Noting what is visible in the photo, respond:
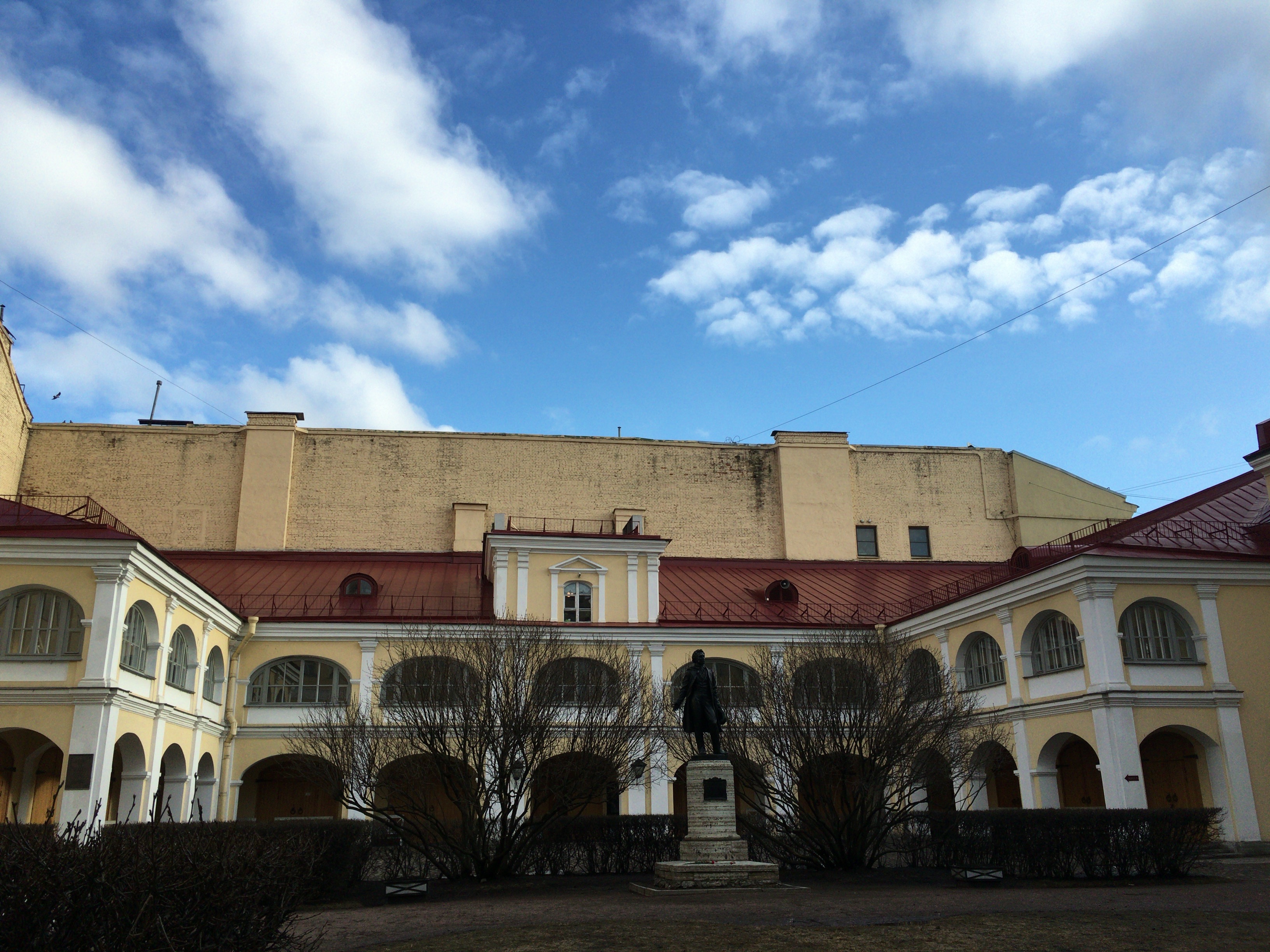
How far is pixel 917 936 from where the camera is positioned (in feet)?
38.1

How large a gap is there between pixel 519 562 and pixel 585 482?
29.6ft

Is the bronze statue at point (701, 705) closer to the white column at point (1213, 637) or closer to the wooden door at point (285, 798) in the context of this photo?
the white column at point (1213, 637)

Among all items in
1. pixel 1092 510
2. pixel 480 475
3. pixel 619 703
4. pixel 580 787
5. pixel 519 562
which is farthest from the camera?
pixel 1092 510

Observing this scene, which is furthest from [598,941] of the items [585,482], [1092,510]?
[1092,510]

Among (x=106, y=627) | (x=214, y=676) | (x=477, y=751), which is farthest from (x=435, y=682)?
(x=214, y=676)

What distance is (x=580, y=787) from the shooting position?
21.3 metres

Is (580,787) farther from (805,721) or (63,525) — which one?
(63,525)

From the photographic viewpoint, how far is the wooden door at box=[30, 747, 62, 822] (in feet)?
88.6

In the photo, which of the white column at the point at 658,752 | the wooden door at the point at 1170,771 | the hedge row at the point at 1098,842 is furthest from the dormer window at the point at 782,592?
the hedge row at the point at 1098,842

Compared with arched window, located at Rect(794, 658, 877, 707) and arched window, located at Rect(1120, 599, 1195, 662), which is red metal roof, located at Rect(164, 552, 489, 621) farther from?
arched window, located at Rect(1120, 599, 1195, 662)

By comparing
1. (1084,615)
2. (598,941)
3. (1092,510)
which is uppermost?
(1092,510)

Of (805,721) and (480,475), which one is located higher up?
(480,475)

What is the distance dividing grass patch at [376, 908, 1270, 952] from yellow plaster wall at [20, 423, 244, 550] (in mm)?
29529

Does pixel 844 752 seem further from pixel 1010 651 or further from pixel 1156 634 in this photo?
pixel 1156 634
